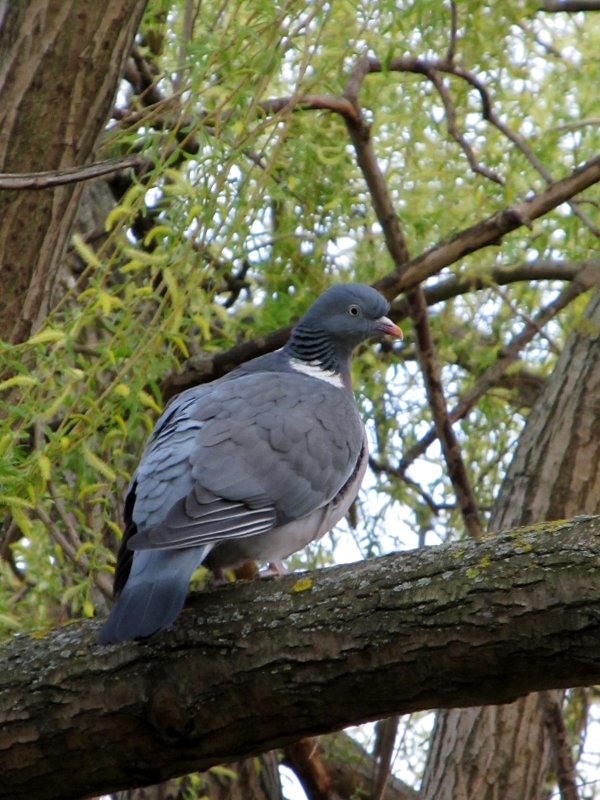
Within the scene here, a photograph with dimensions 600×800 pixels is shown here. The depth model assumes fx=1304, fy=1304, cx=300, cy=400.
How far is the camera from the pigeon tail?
279 cm

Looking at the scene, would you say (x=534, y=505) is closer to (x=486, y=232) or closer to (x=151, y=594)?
(x=486, y=232)

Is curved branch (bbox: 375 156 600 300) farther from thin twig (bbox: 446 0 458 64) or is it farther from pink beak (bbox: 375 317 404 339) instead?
thin twig (bbox: 446 0 458 64)

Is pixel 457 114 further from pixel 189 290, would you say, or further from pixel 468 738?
pixel 468 738

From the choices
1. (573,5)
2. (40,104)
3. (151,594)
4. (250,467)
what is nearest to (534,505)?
(250,467)

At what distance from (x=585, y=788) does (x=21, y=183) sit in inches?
122

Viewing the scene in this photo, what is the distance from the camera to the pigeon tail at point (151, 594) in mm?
2787

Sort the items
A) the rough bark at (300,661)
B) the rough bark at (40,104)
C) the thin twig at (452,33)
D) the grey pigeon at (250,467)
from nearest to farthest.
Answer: the rough bark at (300,661)
the grey pigeon at (250,467)
the rough bark at (40,104)
the thin twig at (452,33)

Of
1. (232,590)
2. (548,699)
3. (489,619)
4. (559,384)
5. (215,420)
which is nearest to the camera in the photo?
(489,619)

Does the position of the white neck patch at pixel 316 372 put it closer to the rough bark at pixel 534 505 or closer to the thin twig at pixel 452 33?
the rough bark at pixel 534 505

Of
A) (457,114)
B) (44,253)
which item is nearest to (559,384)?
(457,114)

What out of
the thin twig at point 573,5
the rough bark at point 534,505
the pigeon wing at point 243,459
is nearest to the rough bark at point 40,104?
the pigeon wing at point 243,459

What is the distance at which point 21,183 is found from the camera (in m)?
3.19

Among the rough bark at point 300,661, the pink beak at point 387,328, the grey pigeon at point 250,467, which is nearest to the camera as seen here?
the rough bark at point 300,661

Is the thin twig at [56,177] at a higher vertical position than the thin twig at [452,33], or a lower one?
lower
